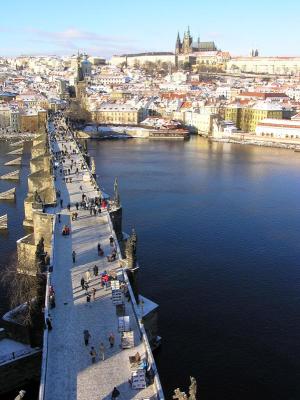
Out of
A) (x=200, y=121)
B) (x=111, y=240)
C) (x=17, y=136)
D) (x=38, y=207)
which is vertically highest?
(x=200, y=121)

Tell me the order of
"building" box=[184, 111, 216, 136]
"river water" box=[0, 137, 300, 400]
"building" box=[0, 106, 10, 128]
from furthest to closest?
"building" box=[184, 111, 216, 136] → "building" box=[0, 106, 10, 128] → "river water" box=[0, 137, 300, 400]

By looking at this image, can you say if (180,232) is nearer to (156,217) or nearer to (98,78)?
(156,217)

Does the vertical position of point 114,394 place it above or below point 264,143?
below

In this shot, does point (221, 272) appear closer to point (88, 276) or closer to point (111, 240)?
point (111, 240)

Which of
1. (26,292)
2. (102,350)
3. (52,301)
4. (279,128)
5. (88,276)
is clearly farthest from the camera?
(279,128)

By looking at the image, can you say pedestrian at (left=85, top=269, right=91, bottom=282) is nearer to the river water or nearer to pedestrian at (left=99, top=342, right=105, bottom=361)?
pedestrian at (left=99, top=342, right=105, bottom=361)

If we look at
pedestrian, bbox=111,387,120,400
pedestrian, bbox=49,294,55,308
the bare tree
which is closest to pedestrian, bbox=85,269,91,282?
the bare tree

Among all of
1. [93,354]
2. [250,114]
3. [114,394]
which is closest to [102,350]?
[93,354]
